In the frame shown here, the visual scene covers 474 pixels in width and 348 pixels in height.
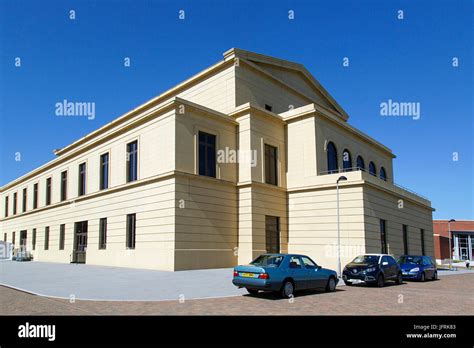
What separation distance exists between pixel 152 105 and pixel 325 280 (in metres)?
23.6

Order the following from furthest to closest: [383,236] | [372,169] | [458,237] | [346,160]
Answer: [458,237] → [372,169] → [346,160] → [383,236]

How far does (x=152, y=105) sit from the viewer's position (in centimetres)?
3400

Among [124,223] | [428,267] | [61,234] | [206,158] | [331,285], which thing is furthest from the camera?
[61,234]

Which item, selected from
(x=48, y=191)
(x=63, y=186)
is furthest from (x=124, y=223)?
(x=48, y=191)

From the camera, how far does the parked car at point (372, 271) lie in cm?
1739

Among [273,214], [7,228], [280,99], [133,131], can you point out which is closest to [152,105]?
[133,131]

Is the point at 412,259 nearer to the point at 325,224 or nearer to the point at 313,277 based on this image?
the point at 325,224

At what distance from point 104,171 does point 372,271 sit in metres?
24.0

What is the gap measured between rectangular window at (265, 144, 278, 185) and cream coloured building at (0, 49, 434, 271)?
3.2 inches

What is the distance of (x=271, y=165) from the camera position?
31.5 metres

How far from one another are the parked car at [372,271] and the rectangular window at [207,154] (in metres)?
12.3

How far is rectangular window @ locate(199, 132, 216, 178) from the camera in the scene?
27453 millimetres
